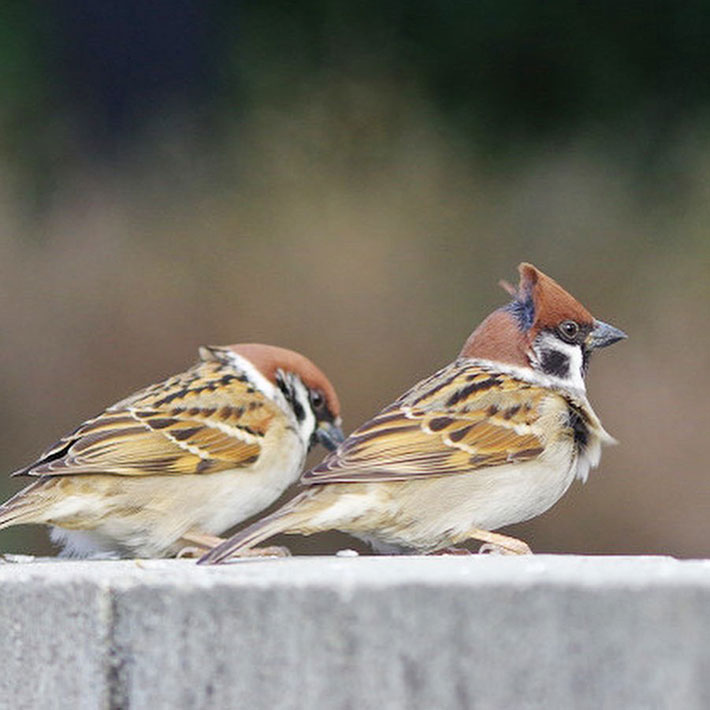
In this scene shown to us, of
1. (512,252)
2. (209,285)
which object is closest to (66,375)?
(209,285)

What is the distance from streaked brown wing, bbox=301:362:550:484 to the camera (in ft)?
13.8

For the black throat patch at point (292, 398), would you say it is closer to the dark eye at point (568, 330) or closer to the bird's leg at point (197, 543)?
the bird's leg at point (197, 543)

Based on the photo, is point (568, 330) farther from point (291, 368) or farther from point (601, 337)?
point (291, 368)

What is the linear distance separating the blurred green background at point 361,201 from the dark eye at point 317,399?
2325mm

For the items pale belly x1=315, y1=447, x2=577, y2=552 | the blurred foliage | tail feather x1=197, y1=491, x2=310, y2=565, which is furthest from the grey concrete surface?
the blurred foliage

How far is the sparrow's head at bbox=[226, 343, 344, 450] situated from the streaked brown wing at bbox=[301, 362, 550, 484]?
48 centimetres

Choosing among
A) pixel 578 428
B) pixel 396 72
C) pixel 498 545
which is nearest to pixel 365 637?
pixel 498 545

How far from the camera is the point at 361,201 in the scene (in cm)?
946

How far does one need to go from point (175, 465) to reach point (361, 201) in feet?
15.7

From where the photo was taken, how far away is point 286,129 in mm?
10289

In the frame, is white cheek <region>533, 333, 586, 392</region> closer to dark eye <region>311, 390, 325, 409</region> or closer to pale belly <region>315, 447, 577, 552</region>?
pale belly <region>315, 447, 577, 552</region>

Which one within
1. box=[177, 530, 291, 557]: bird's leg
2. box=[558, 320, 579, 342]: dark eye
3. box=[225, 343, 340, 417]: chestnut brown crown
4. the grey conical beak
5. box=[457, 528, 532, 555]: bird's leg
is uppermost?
box=[558, 320, 579, 342]: dark eye

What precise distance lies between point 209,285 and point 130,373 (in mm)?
711

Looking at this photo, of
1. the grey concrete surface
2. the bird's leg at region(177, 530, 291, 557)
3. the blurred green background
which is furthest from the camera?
the blurred green background
